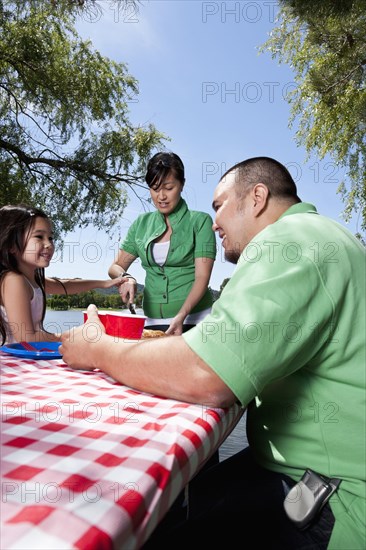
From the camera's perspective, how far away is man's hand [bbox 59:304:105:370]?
3.33 feet

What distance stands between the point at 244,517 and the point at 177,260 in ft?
4.78

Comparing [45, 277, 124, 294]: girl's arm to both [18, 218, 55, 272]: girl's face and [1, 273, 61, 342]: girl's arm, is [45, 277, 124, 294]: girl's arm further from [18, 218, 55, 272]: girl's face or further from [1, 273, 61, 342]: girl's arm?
[1, 273, 61, 342]: girl's arm

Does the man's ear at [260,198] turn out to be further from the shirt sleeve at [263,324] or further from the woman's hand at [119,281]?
the woman's hand at [119,281]

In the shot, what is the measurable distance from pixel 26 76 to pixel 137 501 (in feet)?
26.3

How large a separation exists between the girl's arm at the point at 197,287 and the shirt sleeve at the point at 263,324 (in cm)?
135

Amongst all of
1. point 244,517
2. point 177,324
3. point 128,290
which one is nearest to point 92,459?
point 244,517

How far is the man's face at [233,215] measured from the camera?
1.19 meters

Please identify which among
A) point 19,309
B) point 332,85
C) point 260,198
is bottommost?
point 19,309

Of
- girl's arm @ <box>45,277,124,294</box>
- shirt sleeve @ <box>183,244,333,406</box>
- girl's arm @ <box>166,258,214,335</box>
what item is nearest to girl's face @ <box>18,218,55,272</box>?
girl's arm @ <box>45,277,124,294</box>

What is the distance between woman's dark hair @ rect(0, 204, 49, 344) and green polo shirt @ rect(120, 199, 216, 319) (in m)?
0.51

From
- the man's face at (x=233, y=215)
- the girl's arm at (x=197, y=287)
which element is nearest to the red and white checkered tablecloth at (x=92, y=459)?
the man's face at (x=233, y=215)

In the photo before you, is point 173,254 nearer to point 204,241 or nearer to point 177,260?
point 177,260

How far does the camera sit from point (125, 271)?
93.1 inches

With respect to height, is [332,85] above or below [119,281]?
above
